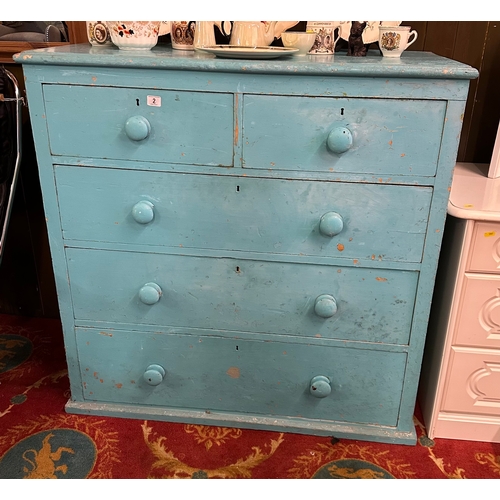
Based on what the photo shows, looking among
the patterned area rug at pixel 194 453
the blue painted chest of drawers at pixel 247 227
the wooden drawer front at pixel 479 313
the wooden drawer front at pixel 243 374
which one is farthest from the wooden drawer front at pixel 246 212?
the patterned area rug at pixel 194 453

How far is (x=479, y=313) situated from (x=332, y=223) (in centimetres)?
56

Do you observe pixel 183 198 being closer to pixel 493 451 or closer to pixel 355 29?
pixel 355 29

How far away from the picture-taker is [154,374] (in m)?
1.65

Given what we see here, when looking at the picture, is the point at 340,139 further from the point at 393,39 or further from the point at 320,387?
the point at 320,387

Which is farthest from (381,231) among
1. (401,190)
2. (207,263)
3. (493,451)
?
(493,451)

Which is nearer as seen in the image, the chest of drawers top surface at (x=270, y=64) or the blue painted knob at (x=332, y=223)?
the chest of drawers top surface at (x=270, y=64)

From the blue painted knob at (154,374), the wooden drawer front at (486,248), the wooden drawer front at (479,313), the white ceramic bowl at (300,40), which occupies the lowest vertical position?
the blue painted knob at (154,374)

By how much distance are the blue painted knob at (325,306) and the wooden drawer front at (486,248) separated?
415 mm

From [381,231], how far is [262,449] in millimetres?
814

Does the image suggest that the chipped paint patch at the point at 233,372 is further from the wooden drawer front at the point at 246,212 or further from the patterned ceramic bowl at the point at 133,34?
the patterned ceramic bowl at the point at 133,34

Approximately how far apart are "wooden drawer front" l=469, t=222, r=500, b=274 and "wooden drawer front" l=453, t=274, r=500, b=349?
1.2 inches

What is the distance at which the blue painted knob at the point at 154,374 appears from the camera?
165cm

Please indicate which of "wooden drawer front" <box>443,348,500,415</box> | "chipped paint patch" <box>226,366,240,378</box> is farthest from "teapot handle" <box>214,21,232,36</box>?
"wooden drawer front" <box>443,348,500,415</box>

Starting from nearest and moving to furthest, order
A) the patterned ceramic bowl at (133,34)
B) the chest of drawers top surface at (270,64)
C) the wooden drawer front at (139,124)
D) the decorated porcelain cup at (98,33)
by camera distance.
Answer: the chest of drawers top surface at (270,64)
the wooden drawer front at (139,124)
the patterned ceramic bowl at (133,34)
the decorated porcelain cup at (98,33)
